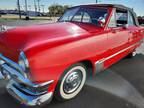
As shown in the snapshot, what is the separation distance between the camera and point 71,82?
2.84 meters

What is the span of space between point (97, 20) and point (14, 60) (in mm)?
1869

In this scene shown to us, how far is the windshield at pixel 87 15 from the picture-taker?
3396 mm

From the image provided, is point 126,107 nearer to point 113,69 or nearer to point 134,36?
point 113,69

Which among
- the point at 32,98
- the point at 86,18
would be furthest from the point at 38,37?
the point at 86,18

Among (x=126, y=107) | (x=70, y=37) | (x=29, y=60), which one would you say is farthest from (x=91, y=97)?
(x=29, y=60)

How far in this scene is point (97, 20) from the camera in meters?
3.33

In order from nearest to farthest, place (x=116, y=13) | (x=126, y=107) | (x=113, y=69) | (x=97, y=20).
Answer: (x=126, y=107) → (x=97, y=20) → (x=116, y=13) → (x=113, y=69)

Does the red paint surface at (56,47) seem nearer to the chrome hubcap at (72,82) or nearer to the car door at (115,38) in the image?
the car door at (115,38)

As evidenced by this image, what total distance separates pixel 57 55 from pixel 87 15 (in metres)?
1.68

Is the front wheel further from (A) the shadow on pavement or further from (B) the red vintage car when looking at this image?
(A) the shadow on pavement

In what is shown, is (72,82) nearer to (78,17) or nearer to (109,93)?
(109,93)

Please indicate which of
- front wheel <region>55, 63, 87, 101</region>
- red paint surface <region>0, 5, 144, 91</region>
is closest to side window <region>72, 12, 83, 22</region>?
red paint surface <region>0, 5, 144, 91</region>

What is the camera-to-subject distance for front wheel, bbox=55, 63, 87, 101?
2.63 metres

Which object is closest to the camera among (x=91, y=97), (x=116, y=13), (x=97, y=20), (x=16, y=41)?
(x=16, y=41)
